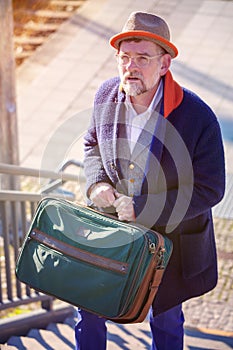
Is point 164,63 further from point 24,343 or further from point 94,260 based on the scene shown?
point 24,343

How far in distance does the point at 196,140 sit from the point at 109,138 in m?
0.37

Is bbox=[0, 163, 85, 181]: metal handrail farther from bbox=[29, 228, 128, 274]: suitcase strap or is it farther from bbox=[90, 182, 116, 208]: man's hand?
bbox=[29, 228, 128, 274]: suitcase strap

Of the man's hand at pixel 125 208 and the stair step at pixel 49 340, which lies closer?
the man's hand at pixel 125 208

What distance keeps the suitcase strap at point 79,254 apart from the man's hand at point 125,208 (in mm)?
205

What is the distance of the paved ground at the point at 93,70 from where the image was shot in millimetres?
7859

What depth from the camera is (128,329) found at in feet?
14.3

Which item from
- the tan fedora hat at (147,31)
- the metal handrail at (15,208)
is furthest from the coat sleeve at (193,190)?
the metal handrail at (15,208)

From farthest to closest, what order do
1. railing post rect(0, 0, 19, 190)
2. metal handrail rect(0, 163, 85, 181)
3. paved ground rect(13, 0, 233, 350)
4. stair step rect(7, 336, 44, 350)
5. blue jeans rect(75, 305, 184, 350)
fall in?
paved ground rect(13, 0, 233, 350) < railing post rect(0, 0, 19, 190) < metal handrail rect(0, 163, 85, 181) < stair step rect(7, 336, 44, 350) < blue jeans rect(75, 305, 184, 350)

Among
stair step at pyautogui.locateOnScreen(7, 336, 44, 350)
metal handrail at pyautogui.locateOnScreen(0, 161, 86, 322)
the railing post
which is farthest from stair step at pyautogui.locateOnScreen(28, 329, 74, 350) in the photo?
the railing post

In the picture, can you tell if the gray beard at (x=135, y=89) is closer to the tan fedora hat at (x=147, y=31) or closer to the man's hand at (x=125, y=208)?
the tan fedora hat at (x=147, y=31)

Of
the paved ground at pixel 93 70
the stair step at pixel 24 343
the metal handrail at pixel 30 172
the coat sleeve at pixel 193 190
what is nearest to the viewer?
the coat sleeve at pixel 193 190

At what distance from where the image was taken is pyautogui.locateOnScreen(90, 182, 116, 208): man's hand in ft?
9.97

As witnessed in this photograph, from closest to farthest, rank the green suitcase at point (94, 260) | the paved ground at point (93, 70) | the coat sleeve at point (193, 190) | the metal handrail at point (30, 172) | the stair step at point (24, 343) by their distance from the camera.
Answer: the green suitcase at point (94, 260) < the coat sleeve at point (193, 190) < the stair step at point (24, 343) < the metal handrail at point (30, 172) < the paved ground at point (93, 70)

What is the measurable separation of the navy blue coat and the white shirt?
1.3 inches
